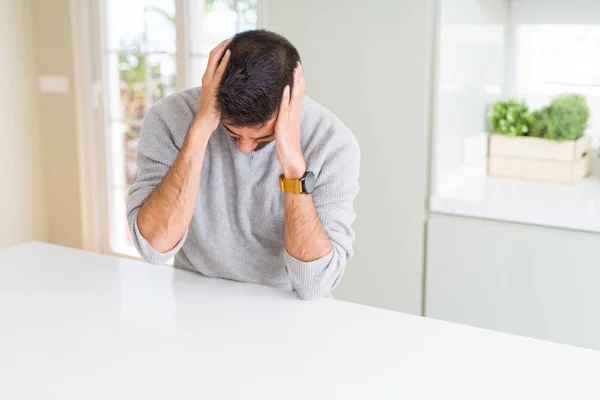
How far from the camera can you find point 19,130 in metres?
3.95

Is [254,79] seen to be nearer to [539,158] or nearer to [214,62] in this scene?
[214,62]

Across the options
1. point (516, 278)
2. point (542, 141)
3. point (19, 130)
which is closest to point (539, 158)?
point (542, 141)

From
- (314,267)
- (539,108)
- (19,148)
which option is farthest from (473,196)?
(19,148)

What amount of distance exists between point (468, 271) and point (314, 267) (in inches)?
40.3

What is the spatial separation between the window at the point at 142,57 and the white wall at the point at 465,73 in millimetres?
1036

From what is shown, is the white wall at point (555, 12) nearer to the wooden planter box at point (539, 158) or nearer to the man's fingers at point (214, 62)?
the wooden planter box at point (539, 158)

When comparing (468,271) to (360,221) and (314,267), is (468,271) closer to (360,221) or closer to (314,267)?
(360,221)

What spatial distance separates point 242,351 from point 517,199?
1.40 m

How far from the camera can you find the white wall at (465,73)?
2525mm

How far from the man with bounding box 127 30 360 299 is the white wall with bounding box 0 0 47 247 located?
2.27 meters

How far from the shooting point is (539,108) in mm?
2920

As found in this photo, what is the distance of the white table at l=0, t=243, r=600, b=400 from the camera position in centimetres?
120

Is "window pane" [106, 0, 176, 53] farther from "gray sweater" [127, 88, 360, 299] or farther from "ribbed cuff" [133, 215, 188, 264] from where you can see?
"ribbed cuff" [133, 215, 188, 264]

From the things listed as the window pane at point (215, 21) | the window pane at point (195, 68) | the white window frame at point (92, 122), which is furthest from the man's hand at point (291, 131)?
the white window frame at point (92, 122)
